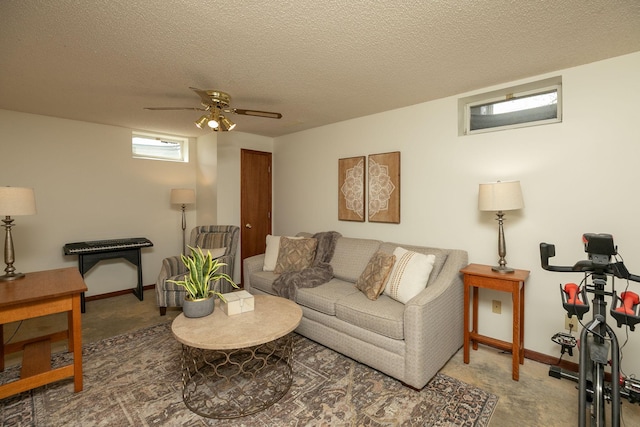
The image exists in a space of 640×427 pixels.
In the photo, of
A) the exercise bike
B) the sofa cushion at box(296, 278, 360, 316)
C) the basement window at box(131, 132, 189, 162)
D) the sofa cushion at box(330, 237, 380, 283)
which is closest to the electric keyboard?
the basement window at box(131, 132, 189, 162)

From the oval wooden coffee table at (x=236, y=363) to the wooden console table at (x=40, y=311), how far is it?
72 centimetres

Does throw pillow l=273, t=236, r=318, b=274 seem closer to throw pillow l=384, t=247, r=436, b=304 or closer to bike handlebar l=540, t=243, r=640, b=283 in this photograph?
throw pillow l=384, t=247, r=436, b=304

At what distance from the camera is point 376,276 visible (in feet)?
8.89

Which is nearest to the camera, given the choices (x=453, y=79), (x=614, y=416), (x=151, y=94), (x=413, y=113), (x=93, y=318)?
(x=614, y=416)

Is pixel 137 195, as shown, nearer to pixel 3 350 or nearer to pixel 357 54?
pixel 3 350

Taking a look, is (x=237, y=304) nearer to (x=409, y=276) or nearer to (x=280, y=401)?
(x=280, y=401)

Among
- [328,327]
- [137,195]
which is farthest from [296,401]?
[137,195]

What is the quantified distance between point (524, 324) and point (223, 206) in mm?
3836

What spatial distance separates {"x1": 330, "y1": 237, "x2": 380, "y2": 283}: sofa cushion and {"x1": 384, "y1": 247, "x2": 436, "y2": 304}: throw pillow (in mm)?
548

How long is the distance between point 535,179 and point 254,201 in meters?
3.63

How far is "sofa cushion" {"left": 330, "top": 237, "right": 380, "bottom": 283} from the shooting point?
3.23 metres

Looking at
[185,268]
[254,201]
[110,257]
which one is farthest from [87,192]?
[254,201]

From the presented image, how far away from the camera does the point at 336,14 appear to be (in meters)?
1.65

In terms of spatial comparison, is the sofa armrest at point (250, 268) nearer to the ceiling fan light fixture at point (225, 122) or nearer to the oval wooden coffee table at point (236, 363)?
the oval wooden coffee table at point (236, 363)
